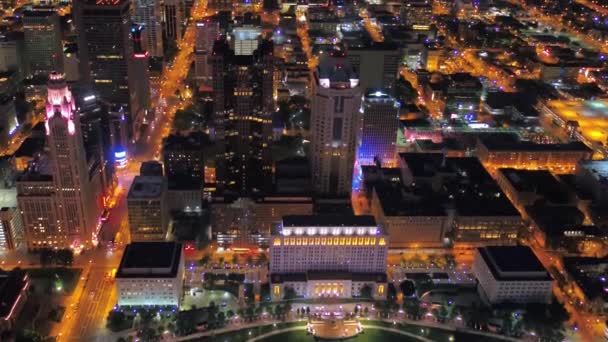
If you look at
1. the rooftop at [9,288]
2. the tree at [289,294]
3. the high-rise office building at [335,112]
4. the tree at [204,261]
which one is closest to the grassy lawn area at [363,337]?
the tree at [289,294]

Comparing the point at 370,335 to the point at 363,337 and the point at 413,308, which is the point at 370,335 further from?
the point at 413,308

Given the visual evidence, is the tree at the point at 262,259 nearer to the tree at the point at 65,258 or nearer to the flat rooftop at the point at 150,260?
the flat rooftop at the point at 150,260

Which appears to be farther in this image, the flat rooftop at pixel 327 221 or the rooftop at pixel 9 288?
the flat rooftop at pixel 327 221

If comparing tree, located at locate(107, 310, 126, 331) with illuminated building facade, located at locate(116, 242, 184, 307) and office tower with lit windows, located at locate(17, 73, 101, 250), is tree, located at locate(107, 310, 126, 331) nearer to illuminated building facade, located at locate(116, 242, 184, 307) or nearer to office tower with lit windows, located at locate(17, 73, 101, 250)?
illuminated building facade, located at locate(116, 242, 184, 307)

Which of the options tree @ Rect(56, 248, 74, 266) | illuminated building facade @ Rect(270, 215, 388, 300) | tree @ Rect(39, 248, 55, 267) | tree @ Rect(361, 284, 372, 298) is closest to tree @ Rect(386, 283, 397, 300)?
illuminated building facade @ Rect(270, 215, 388, 300)

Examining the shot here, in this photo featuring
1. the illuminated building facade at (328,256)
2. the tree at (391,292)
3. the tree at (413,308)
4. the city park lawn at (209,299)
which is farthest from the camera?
the tree at (391,292)

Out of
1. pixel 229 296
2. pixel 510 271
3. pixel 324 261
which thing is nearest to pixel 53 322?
pixel 229 296

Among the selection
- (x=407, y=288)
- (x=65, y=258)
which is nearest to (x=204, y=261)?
(x=65, y=258)
